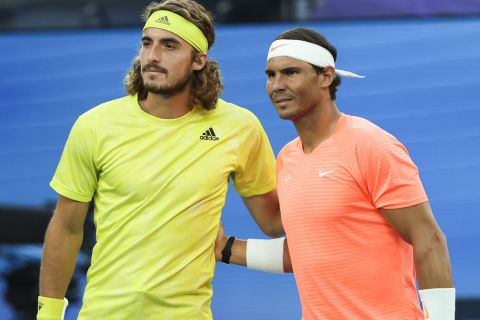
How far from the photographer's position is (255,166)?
15.4 ft

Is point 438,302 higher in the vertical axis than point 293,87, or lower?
lower

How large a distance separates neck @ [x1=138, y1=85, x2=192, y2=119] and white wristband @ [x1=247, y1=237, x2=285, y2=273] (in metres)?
0.68

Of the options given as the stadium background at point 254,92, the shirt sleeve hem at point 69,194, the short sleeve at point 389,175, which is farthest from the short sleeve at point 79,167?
the stadium background at point 254,92

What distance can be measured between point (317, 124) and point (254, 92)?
2.40 meters

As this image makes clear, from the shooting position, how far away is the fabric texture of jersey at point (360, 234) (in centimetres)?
397

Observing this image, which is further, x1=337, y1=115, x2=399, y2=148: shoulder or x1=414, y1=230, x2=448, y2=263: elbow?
x1=337, y1=115, x2=399, y2=148: shoulder

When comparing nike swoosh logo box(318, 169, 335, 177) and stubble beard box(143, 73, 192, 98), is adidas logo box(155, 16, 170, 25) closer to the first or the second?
stubble beard box(143, 73, 192, 98)

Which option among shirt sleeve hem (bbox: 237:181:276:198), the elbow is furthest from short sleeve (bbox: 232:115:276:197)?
the elbow

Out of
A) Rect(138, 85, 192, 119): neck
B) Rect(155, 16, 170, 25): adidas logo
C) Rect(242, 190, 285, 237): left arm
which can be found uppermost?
Rect(155, 16, 170, 25): adidas logo

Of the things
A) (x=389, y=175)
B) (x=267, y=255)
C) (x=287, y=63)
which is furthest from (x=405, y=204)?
(x=267, y=255)

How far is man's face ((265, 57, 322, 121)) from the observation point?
4270mm

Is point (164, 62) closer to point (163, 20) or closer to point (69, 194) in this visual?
point (163, 20)

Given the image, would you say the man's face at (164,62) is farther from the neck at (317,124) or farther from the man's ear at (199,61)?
the neck at (317,124)

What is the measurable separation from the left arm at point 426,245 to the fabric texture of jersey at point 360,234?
41 millimetres
